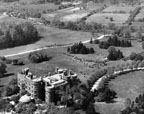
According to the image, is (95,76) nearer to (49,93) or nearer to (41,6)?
(49,93)

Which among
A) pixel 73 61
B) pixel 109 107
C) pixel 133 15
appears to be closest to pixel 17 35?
pixel 73 61

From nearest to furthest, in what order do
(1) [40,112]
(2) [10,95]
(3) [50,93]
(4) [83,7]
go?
(1) [40,112] → (3) [50,93] → (2) [10,95] → (4) [83,7]

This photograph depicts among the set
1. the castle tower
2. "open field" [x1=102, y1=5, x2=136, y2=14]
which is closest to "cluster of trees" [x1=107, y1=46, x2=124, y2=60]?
the castle tower

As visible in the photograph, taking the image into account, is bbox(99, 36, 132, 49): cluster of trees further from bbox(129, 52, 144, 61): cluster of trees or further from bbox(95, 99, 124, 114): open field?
bbox(95, 99, 124, 114): open field

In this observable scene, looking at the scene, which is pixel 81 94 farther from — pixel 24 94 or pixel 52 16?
pixel 52 16

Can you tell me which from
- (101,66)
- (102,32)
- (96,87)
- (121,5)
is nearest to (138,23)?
(102,32)

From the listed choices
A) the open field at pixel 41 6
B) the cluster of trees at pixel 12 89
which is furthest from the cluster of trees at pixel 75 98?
the open field at pixel 41 6

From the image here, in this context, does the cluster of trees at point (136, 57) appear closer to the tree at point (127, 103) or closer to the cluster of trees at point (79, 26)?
the tree at point (127, 103)
